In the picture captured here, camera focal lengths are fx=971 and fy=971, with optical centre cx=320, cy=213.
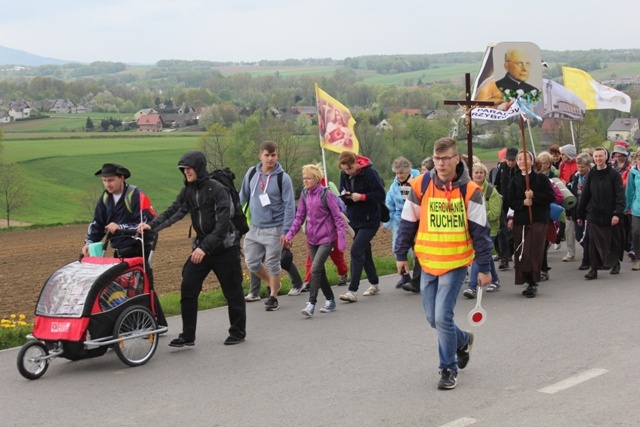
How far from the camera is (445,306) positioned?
24.8ft

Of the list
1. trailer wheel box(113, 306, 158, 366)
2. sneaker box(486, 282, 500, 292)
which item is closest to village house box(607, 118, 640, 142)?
sneaker box(486, 282, 500, 292)

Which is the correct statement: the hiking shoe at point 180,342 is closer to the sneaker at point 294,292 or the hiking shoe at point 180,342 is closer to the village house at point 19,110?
the sneaker at point 294,292

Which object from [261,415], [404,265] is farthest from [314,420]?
[404,265]

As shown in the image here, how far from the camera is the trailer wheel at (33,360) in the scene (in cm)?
811

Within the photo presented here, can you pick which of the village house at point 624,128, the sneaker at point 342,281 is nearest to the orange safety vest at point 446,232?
the sneaker at point 342,281

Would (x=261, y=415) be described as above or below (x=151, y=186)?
above

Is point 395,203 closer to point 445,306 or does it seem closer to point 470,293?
point 470,293

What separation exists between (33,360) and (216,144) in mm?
82765

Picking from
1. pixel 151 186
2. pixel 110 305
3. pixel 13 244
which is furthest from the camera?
pixel 151 186

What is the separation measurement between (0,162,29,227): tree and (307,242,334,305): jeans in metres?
64.5

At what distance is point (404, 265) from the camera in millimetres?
8008

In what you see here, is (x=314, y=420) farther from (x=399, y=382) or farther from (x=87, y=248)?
(x=87, y=248)

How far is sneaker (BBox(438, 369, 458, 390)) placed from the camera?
24.6 ft

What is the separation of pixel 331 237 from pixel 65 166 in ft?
283
